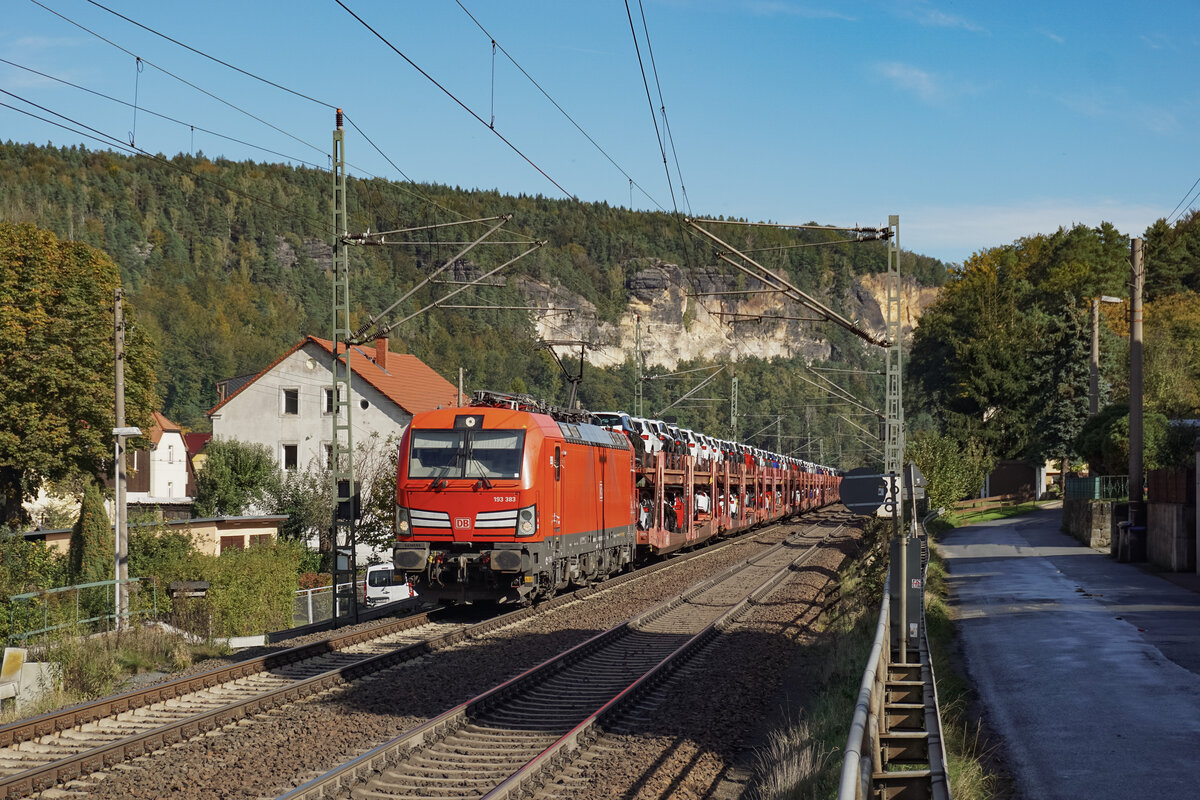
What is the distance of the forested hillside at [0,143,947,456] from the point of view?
120000 mm

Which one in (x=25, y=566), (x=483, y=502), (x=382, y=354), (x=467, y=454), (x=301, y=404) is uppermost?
(x=382, y=354)

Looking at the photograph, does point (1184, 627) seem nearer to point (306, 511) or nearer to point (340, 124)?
point (340, 124)

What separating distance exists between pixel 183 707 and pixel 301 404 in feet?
144

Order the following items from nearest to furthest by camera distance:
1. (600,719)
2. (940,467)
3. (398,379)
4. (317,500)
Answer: (600,719), (940,467), (317,500), (398,379)

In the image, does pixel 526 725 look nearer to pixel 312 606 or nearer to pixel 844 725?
pixel 844 725

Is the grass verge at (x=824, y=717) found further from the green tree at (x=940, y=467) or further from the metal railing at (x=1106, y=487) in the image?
the green tree at (x=940, y=467)

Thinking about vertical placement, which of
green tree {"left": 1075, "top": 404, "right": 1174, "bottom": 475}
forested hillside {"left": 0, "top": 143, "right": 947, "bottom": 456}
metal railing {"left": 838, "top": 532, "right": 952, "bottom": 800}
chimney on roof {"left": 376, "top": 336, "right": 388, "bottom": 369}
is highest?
forested hillside {"left": 0, "top": 143, "right": 947, "bottom": 456}

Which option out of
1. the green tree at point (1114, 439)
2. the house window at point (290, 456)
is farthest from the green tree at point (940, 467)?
the house window at point (290, 456)

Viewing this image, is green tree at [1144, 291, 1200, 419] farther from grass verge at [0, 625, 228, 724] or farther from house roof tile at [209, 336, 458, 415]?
grass verge at [0, 625, 228, 724]

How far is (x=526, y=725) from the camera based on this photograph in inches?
428

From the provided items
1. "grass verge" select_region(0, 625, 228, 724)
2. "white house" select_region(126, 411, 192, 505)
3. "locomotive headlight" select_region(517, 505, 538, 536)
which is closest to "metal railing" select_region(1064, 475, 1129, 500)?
"locomotive headlight" select_region(517, 505, 538, 536)

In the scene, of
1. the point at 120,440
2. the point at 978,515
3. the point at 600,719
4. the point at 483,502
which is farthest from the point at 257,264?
the point at 600,719

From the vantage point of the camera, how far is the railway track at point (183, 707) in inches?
359

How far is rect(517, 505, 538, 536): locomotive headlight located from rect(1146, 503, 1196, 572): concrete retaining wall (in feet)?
46.0
